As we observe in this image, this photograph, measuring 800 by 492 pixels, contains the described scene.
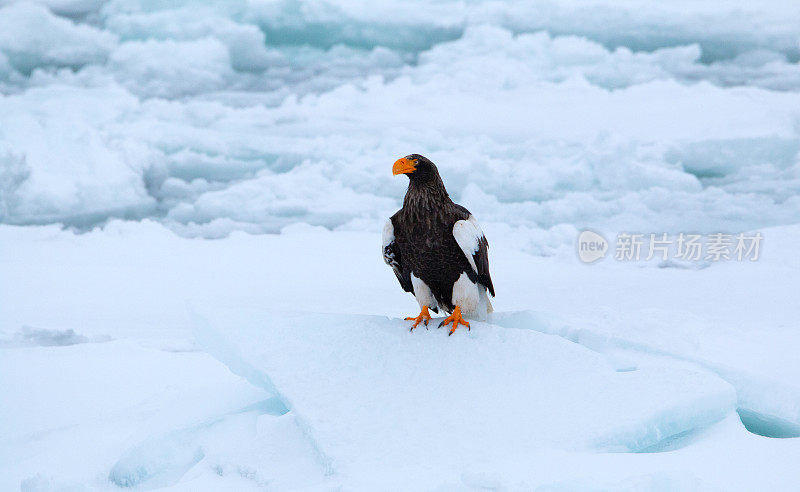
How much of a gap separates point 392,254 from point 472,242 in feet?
1.75

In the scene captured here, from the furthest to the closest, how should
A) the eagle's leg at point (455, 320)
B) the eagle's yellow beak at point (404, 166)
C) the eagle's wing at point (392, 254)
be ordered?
the eagle's wing at point (392, 254) → the eagle's leg at point (455, 320) → the eagle's yellow beak at point (404, 166)

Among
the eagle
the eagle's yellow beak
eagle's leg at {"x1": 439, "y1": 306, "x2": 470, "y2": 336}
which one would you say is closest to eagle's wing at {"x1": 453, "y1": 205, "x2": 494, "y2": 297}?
the eagle

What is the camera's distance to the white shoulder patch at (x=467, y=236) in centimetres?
309

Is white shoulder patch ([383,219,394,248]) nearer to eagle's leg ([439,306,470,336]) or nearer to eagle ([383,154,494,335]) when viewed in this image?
eagle ([383,154,494,335])

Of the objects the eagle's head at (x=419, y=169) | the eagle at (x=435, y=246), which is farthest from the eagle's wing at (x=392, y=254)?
the eagle's head at (x=419, y=169)

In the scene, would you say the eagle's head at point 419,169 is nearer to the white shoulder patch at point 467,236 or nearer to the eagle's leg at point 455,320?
the white shoulder patch at point 467,236

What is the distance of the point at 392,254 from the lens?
3.46 meters

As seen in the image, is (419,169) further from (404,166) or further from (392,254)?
(392,254)

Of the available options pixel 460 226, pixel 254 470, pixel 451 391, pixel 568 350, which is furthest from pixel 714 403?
pixel 254 470

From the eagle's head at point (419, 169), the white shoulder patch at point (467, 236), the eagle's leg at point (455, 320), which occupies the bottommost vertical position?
the eagle's leg at point (455, 320)

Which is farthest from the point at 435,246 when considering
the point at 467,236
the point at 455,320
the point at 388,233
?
the point at 455,320

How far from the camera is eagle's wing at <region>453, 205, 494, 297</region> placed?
3.09m

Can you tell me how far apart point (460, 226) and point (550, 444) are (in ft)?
3.62

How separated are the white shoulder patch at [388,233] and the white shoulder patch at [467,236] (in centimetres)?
39
